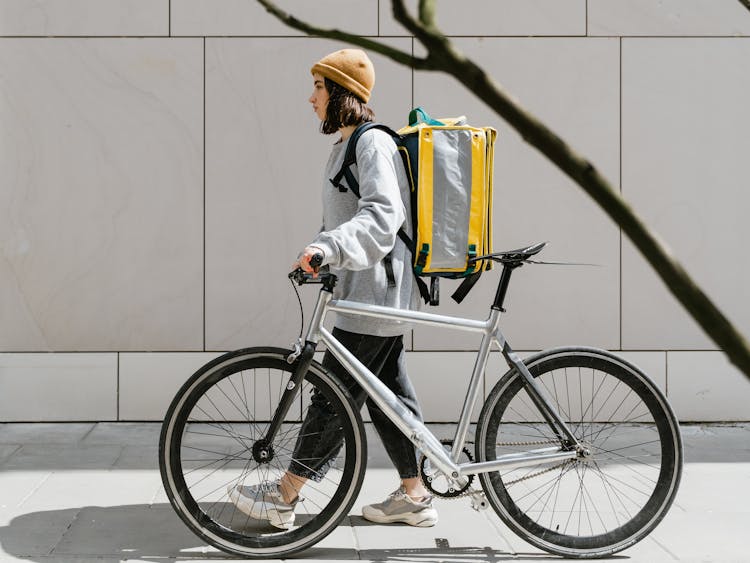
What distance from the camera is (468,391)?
143 inches

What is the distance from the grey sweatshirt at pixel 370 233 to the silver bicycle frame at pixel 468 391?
0.51 ft

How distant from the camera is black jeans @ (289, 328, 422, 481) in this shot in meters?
3.69

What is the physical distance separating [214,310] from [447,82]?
78.4 inches

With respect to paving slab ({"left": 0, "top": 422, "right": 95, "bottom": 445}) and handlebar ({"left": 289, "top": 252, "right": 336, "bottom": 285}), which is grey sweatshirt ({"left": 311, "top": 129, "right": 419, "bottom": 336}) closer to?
handlebar ({"left": 289, "top": 252, "right": 336, "bottom": 285})

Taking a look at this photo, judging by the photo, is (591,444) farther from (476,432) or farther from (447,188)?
(447,188)

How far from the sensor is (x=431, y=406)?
20.8ft

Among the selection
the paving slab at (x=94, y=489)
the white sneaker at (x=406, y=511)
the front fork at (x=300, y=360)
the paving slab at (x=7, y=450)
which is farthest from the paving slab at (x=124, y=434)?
the front fork at (x=300, y=360)

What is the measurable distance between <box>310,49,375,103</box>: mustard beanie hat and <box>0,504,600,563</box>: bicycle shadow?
1.65 meters

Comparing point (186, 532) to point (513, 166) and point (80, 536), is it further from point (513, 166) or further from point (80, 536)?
point (513, 166)

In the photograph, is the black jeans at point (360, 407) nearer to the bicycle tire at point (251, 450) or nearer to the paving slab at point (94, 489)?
the bicycle tire at point (251, 450)

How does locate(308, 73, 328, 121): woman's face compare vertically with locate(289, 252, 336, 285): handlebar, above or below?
above

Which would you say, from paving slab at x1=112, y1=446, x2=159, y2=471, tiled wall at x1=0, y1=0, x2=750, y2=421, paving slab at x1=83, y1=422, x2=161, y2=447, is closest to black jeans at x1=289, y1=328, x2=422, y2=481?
paving slab at x1=112, y1=446, x2=159, y2=471

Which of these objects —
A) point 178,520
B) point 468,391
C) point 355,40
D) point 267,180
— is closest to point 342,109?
point 468,391

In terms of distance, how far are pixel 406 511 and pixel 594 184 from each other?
11.6 feet
